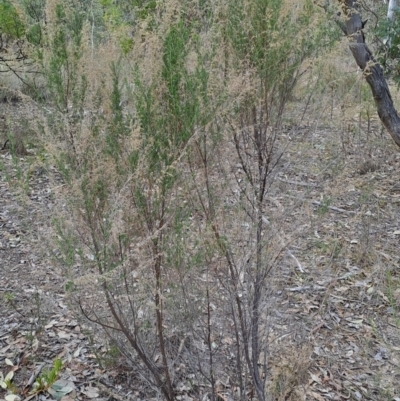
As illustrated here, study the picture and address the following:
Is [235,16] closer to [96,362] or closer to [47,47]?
[47,47]

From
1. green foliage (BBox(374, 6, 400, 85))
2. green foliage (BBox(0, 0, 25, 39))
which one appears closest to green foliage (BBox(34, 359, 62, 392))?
green foliage (BBox(0, 0, 25, 39))

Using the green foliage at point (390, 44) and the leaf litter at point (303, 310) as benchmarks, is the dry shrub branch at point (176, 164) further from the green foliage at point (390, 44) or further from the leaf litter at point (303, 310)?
the green foliage at point (390, 44)

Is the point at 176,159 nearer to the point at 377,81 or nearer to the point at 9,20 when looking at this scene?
the point at 377,81

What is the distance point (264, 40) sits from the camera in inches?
89.7

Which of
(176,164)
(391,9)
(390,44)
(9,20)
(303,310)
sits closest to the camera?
Answer: (176,164)

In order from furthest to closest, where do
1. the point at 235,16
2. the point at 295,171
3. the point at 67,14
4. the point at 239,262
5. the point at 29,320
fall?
the point at 295,171, the point at 29,320, the point at 239,262, the point at 235,16, the point at 67,14

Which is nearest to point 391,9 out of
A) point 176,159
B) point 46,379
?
point 176,159

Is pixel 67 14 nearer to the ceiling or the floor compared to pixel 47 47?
nearer to the ceiling

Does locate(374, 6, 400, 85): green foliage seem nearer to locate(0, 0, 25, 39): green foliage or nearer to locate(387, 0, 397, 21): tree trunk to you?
locate(387, 0, 397, 21): tree trunk

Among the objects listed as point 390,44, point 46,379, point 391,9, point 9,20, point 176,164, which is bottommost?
point 46,379

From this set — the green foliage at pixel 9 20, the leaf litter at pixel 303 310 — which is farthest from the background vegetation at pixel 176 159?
the green foliage at pixel 9 20

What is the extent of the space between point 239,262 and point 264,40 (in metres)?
1.17

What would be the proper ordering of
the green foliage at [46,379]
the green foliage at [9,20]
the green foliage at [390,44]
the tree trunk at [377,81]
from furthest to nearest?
the green foliage at [390,44] < the green foliage at [9,20] < the tree trunk at [377,81] < the green foliage at [46,379]

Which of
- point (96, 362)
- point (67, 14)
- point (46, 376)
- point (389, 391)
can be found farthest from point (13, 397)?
point (389, 391)
